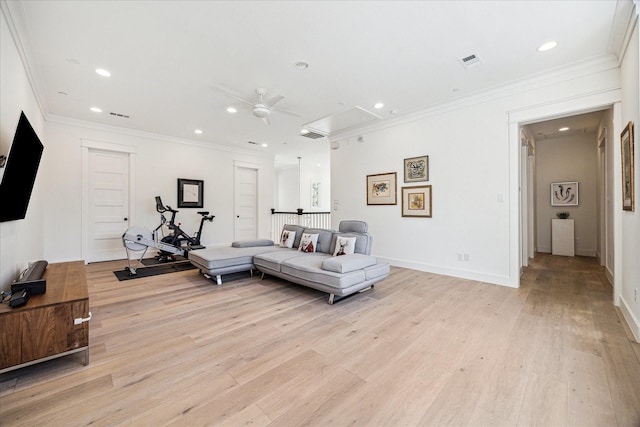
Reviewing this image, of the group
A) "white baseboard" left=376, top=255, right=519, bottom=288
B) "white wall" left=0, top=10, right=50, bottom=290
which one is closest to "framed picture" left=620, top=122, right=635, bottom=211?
"white baseboard" left=376, top=255, right=519, bottom=288

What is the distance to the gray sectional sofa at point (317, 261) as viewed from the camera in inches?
125

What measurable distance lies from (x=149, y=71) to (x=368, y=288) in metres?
4.05

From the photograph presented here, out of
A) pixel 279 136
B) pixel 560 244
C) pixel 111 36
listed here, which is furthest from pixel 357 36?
pixel 560 244

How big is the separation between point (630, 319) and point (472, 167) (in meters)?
2.46

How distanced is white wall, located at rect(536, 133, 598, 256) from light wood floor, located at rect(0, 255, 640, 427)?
13.0ft

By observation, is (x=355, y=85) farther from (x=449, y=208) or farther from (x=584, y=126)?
(x=584, y=126)

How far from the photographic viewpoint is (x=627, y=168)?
265 cm

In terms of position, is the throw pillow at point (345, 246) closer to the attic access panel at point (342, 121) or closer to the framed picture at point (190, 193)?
the attic access panel at point (342, 121)

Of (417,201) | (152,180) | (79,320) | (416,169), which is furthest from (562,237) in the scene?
(152,180)

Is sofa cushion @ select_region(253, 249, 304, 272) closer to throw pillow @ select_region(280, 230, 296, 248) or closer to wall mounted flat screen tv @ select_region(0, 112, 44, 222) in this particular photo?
throw pillow @ select_region(280, 230, 296, 248)

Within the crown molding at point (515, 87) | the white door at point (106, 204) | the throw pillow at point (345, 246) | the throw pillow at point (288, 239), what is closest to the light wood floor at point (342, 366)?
the throw pillow at point (345, 246)

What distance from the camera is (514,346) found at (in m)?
2.20

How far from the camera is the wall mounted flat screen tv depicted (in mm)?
2117

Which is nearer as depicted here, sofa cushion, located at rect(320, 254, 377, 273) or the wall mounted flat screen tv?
the wall mounted flat screen tv
